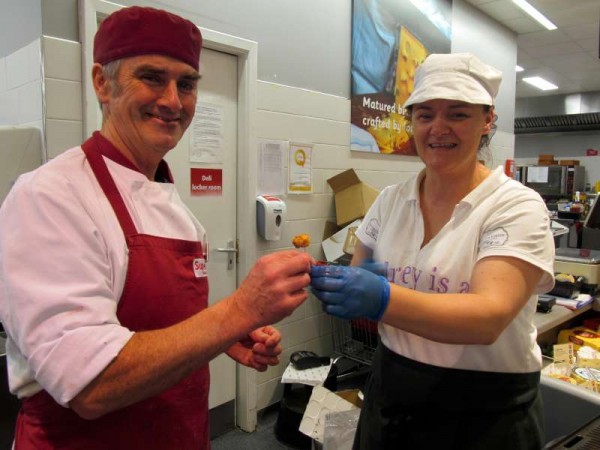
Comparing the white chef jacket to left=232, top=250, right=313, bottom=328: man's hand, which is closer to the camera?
the white chef jacket

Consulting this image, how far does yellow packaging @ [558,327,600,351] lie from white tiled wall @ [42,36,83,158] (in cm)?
276

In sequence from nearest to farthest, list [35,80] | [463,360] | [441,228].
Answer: [463,360]
[441,228]
[35,80]

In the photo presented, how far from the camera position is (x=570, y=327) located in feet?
9.72

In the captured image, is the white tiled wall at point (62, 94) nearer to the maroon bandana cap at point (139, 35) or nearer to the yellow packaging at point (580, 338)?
the maroon bandana cap at point (139, 35)

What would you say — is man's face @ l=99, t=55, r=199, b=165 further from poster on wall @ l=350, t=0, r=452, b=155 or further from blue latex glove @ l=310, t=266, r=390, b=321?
poster on wall @ l=350, t=0, r=452, b=155

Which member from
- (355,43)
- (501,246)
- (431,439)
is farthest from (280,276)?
(355,43)

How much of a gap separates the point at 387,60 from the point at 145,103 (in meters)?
3.29

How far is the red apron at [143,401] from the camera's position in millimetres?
898

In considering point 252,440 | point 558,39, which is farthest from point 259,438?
point 558,39

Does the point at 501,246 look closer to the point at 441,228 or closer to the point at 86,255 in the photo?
the point at 441,228

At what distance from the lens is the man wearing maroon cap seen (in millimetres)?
748

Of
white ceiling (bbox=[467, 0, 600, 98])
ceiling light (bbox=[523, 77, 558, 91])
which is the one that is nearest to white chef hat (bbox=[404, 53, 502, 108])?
white ceiling (bbox=[467, 0, 600, 98])

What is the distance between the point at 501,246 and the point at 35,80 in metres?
2.07

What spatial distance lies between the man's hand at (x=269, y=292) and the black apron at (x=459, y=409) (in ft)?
2.05
